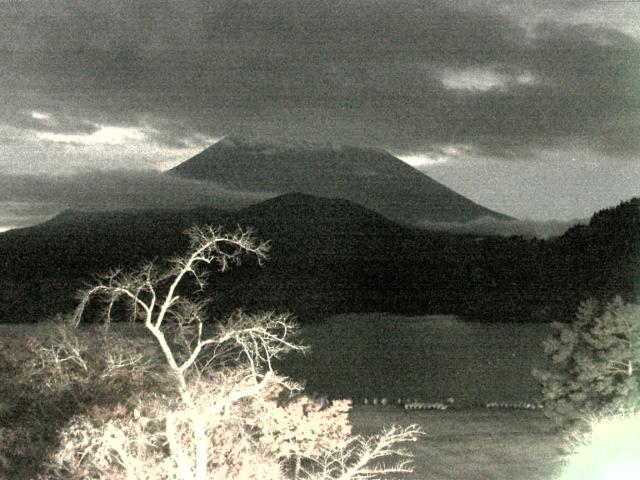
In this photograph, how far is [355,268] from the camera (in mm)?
84812

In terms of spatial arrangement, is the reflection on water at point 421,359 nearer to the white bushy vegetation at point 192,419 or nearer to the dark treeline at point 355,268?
the dark treeline at point 355,268

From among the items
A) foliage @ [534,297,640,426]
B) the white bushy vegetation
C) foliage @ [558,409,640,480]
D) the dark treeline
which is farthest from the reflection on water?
the white bushy vegetation

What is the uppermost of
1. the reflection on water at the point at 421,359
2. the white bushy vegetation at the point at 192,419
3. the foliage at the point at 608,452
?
the white bushy vegetation at the point at 192,419

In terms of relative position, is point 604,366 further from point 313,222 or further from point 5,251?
point 313,222

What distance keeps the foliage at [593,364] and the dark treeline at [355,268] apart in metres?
35.1

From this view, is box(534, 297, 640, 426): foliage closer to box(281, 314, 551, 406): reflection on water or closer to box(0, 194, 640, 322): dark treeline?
box(281, 314, 551, 406): reflection on water

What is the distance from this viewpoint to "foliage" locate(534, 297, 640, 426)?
55.8 feet

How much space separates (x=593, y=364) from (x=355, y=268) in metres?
67.2

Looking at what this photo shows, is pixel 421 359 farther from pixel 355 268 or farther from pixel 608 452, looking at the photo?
pixel 608 452

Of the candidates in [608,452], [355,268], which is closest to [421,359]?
[355,268]

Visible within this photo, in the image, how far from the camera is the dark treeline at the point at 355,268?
59906 mm

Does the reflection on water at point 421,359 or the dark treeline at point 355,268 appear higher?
the dark treeline at point 355,268

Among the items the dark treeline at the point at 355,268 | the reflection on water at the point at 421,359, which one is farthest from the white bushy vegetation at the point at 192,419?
the dark treeline at the point at 355,268

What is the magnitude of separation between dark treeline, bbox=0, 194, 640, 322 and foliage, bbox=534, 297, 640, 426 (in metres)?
35.1
